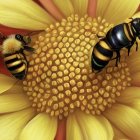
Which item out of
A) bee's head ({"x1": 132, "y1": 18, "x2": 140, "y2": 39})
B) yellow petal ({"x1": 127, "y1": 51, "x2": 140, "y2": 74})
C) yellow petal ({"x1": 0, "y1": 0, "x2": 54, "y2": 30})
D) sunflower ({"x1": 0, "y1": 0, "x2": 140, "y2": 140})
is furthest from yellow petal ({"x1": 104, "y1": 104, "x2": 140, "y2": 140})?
yellow petal ({"x1": 0, "y1": 0, "x2": 54, "y2": 30})

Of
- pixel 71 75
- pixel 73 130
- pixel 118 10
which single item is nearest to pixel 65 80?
pixel 71 75

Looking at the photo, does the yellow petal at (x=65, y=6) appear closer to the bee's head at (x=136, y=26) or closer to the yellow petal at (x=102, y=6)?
Result: the yellow petal at (x=102, y=6)

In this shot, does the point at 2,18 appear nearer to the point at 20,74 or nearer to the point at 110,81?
the point at 20,74

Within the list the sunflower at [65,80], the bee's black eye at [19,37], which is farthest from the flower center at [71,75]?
the bee's black eye at [19,37]

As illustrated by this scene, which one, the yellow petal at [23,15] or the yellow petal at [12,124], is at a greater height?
the yellow petal at [23,15]

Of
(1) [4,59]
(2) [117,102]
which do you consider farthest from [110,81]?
(1) [4,59]

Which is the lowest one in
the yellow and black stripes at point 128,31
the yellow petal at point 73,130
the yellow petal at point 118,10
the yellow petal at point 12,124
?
the yellow petal at point 73,130

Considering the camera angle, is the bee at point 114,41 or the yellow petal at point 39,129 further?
the yellow petal at point 39,129
